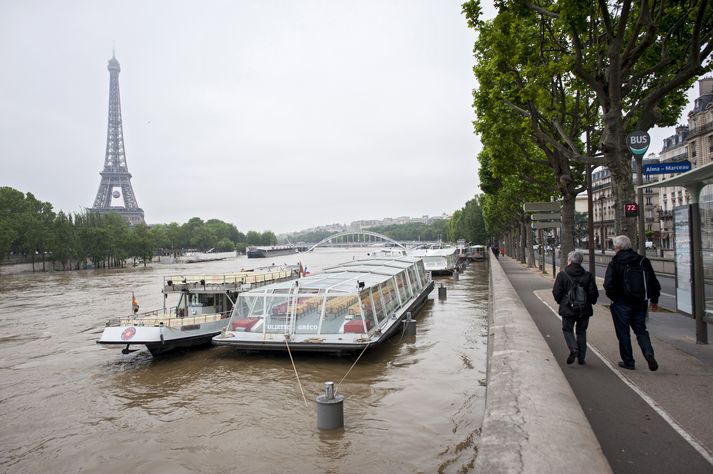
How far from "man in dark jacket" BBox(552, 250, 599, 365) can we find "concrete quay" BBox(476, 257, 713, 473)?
35 centimetres

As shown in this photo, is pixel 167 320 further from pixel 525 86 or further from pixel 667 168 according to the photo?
pixel 667 168

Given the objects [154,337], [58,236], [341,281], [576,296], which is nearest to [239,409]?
[341,281]

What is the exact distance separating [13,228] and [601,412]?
3658 inches

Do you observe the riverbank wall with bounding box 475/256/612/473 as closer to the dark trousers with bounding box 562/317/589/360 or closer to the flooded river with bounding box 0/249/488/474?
the dark trousers with bounding box 562/317/589/360

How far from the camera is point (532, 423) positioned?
473 cm

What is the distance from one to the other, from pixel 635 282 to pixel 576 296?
2.81 ft

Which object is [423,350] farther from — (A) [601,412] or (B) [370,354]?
(A) [601,412]

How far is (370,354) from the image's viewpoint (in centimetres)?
1484

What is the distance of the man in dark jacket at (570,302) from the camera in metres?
8.00

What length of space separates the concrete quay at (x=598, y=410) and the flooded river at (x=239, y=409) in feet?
5.76

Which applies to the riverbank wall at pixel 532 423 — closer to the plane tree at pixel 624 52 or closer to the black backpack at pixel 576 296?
the black backpack at pixel 576 296

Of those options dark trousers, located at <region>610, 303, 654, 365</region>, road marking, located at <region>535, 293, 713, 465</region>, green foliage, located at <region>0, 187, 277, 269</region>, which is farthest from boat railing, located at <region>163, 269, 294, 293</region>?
green foliage, located at <region>0, 187, 277, 269</region>

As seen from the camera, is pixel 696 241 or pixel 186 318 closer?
pixel 696 241

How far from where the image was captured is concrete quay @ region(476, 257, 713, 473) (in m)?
4.24
